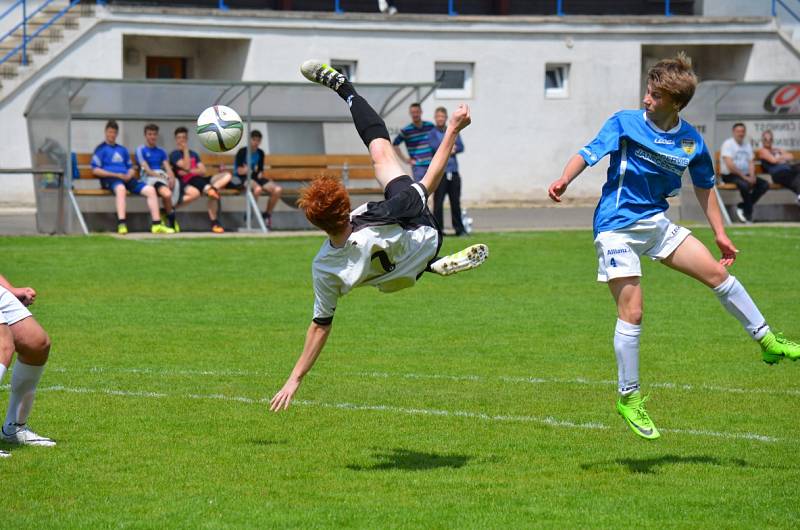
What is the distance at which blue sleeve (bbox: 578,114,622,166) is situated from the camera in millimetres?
7344

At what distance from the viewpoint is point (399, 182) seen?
7.95 metres

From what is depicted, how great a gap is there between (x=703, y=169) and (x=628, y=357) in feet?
4.17

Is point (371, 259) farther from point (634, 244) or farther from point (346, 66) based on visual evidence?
point (346, 66)

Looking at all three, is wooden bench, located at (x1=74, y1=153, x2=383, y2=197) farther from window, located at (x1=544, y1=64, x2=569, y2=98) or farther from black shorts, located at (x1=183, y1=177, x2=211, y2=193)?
window, located at (x1=544, y1=64, x2=569, y2=98)

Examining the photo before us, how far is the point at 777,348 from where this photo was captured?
293 inches

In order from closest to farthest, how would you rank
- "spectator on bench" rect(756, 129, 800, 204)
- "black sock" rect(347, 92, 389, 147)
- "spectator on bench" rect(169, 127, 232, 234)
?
1. "black sock" rect(347, 92, 389, 147)
2. "spectator on bench" rect(169, 127, 232, 234)
3. "spectator on bench" rect(756, 129, 800, 204)

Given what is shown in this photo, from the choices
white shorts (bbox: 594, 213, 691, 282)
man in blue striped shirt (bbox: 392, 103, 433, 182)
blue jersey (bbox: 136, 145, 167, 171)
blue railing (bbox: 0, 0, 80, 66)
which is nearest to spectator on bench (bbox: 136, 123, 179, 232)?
blue jersey (bbox: 136, 145, 167, 171)

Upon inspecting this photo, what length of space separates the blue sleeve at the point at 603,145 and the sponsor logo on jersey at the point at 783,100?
19.1 m

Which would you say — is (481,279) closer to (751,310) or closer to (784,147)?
(751,310)

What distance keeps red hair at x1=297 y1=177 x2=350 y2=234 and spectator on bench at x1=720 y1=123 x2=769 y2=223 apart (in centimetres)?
1853

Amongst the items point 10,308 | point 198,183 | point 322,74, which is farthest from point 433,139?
point 10,308

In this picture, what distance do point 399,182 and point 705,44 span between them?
26.0 m

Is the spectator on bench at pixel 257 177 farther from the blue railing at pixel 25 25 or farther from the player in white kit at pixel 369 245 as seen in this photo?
the player in white kit at pixel 369 245

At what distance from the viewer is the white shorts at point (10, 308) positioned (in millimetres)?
7102
